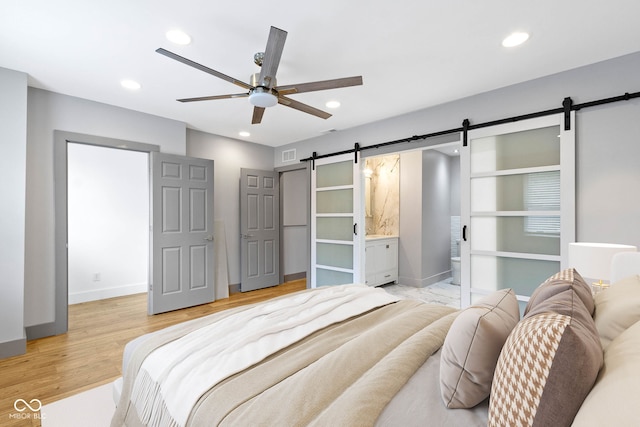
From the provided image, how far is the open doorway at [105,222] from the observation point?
448 centimetres

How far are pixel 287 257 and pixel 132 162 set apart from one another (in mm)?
3280

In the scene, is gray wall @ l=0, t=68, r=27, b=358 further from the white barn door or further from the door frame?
the white barn door

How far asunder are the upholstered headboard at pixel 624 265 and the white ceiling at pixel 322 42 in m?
1.61

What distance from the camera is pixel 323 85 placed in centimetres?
219

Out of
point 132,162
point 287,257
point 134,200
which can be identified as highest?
point 132,162

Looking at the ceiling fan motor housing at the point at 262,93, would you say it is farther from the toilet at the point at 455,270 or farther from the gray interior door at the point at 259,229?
the toilet at the point at 455,270

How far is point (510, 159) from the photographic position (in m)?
3.07

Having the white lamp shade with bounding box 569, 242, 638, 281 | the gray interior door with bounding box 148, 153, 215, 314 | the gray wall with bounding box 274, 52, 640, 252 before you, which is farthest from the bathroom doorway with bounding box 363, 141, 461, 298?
the white lamp shade with bounding box 569, 242, 638, 281

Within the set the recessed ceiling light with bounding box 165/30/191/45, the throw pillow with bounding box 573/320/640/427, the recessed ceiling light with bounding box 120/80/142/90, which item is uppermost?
the recessed ceiling light with bounding box 165/30/191/45

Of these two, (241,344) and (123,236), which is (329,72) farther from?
(123,236)

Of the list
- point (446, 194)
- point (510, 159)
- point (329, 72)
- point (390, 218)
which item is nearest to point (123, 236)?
point (329, 72)

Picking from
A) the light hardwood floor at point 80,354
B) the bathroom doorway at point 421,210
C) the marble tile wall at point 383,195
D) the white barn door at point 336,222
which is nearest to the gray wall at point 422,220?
the bathroom doorway at point 421,210

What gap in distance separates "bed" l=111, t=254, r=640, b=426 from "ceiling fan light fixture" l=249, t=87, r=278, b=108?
1.64 metres

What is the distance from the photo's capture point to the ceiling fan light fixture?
89.1 inches
